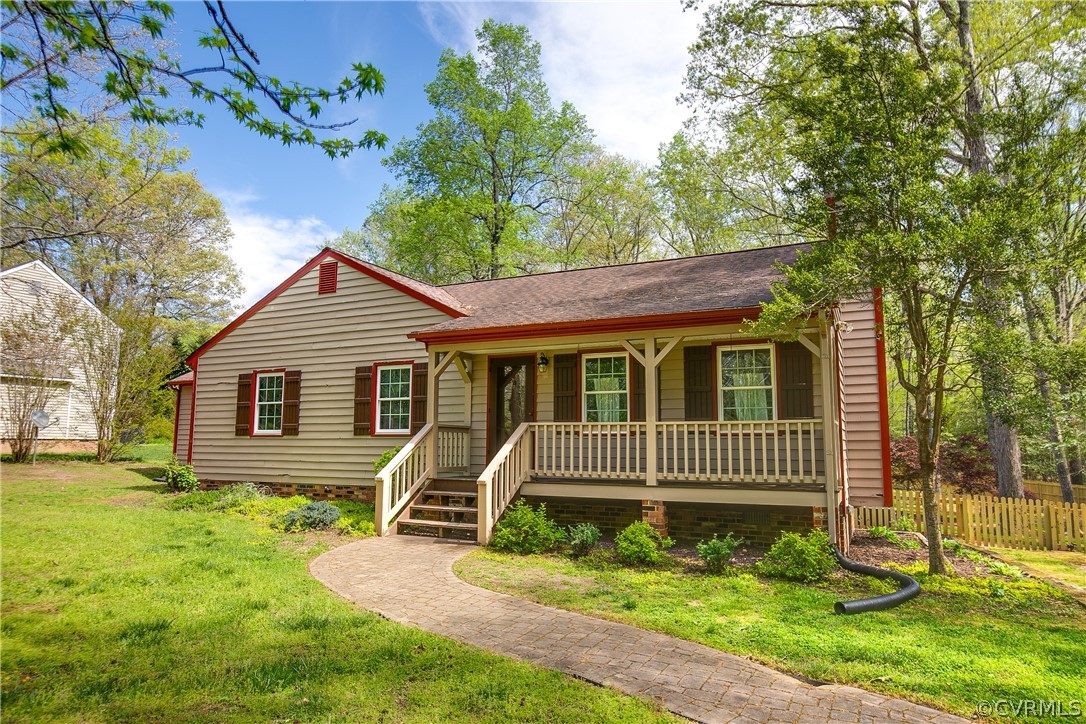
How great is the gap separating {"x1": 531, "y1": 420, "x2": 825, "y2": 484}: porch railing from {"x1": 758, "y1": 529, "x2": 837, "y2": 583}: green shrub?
1111 mm

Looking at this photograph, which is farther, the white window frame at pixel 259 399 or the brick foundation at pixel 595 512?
the white window frame at pixel 259 399

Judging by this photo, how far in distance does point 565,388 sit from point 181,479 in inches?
384

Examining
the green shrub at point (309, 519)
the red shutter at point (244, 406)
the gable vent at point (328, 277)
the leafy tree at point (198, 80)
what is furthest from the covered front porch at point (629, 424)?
Result: the leafy tree at point (198, 80)

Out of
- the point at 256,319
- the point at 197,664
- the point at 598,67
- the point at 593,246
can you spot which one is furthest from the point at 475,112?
the point at 197,664

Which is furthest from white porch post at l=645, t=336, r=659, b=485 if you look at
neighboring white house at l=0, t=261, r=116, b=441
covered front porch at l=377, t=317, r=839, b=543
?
neighboring white house at l=0, t=261, r=116, b=441

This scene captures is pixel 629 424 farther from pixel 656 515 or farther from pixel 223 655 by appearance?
pixel 223 655

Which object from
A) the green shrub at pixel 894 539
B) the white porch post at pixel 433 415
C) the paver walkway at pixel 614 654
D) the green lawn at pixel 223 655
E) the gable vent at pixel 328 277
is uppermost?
the gable vent at pixel 328 277

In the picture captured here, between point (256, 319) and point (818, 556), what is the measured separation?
13093 mm

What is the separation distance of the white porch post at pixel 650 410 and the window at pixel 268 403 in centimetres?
913

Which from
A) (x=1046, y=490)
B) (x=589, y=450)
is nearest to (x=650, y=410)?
(x=589, y=450)

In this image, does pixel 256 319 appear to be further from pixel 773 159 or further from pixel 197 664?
pixel 773 159

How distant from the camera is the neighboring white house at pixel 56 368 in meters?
19.2

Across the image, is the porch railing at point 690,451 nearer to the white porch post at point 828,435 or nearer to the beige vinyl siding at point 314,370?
the white porch post at point 828,435

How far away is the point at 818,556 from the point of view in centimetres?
726
